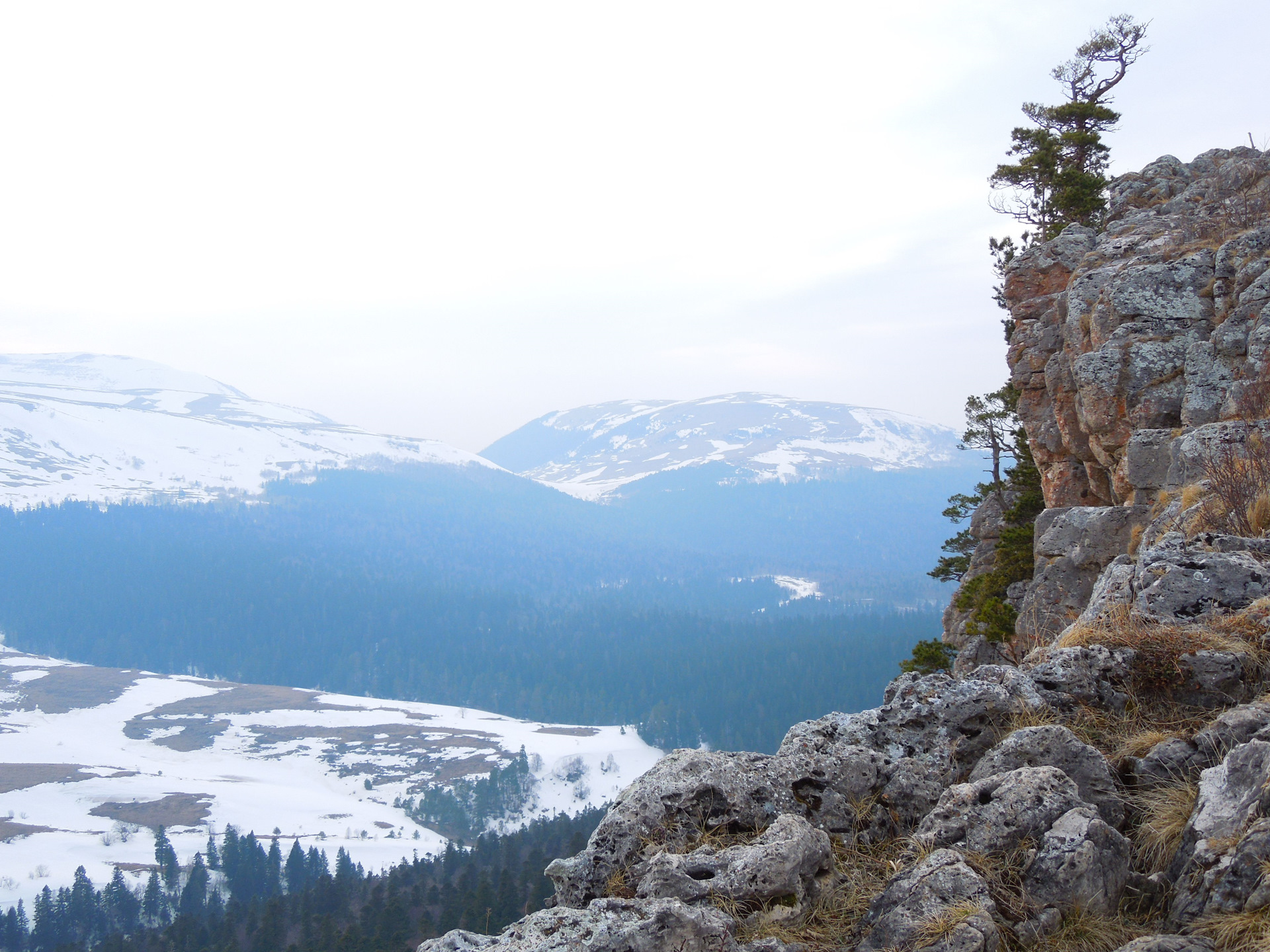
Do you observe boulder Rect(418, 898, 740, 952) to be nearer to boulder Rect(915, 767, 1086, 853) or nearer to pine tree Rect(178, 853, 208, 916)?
boulder Rect(915, 767, 1086, 853)

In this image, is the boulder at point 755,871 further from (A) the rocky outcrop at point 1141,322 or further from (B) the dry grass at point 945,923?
(A) the rocky outcrop at point 1141,322

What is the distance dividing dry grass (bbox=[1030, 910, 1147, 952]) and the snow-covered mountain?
284ft

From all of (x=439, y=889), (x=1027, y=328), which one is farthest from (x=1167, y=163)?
(x=439, y=889)

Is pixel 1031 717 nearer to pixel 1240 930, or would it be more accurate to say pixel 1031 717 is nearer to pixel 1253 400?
pixel 1240 930

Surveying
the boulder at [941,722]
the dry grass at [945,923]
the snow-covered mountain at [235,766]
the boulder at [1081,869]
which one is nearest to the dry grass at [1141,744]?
the boulder at [941,722]

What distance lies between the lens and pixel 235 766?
11150 centimetres

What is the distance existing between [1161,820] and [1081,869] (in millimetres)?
719

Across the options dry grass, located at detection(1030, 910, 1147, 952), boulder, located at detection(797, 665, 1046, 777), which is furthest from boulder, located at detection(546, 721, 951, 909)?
dry grass, located at detection(1030, 910, 1147, 952)

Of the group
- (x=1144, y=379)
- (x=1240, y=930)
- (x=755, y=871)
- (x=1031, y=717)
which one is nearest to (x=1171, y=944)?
(x=1240, y=930)

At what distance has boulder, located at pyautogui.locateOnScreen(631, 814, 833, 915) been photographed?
434 centimetres

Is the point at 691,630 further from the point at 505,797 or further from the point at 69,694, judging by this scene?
the point at 69,694

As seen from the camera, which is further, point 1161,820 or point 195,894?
point 195,894

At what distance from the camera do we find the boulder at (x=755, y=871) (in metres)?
4.34

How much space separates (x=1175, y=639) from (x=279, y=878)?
84.1 m
